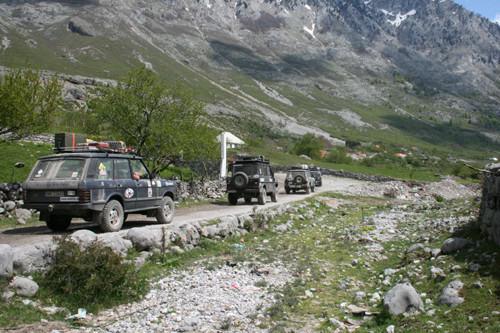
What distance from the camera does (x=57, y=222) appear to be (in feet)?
37.3

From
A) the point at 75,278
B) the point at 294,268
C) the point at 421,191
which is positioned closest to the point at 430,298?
the point at 294,268

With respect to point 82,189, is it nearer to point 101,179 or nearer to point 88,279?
point 101,179

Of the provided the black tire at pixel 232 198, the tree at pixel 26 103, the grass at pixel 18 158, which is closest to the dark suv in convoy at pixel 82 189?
the tree at pixel 26 103

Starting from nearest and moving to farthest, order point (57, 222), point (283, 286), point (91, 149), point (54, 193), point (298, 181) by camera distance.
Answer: point (283, 286)
point (54, 193)
point (57, 222)
point (91, 149)
point (298, 181)

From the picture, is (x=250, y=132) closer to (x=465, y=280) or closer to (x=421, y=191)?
(x=421, y=191)

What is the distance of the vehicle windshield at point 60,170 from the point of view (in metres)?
10.3

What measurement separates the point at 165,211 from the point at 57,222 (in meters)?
3.52

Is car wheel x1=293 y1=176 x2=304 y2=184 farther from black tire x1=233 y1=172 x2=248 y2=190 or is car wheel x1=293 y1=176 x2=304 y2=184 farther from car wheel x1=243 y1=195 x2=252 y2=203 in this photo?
black tire x1=233 y1=172 x2=248 y2=190

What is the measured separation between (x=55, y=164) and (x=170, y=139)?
12.9 meters

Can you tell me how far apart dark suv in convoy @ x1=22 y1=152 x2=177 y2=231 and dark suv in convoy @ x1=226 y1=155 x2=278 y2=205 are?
406 inches

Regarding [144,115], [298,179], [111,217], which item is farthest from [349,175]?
[111,217]

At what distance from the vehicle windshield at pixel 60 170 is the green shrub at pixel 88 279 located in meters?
3.35

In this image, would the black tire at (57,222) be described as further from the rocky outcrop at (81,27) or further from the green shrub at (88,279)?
the rocky outcrop at (81,27)

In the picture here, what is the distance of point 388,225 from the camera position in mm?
16828
